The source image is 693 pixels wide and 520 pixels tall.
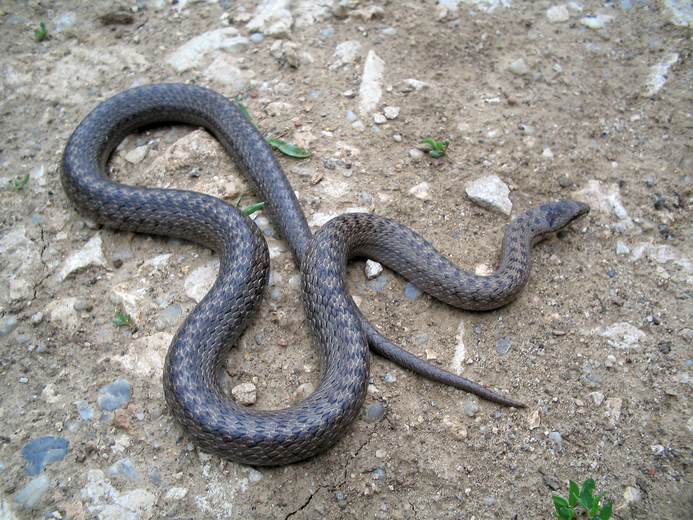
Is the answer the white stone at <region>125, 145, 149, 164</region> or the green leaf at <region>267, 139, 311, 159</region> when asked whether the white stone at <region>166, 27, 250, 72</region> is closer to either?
the white stone at <region>125, 145, 149, 164</region>

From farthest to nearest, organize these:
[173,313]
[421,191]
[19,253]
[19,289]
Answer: [421,191] → [19,253] → [19,289] → [173,313]

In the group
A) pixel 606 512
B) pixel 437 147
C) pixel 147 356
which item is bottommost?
pixel 606 512

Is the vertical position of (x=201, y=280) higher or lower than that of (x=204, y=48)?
lower

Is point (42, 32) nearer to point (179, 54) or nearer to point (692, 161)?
point (179, 54)

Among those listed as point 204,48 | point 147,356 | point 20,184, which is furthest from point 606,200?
point 20,184

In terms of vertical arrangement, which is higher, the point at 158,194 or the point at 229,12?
the point at 229,12

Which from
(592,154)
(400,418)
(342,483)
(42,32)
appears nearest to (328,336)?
(400,418)

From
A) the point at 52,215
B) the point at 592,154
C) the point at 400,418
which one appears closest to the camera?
the point at 400,418

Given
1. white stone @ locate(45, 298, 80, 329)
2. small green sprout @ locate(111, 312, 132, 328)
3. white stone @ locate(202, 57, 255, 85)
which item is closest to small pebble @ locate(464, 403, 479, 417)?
small green sprout @ locate(111, 312, 132, 328)

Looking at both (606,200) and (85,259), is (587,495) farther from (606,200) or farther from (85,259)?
(85,259)
